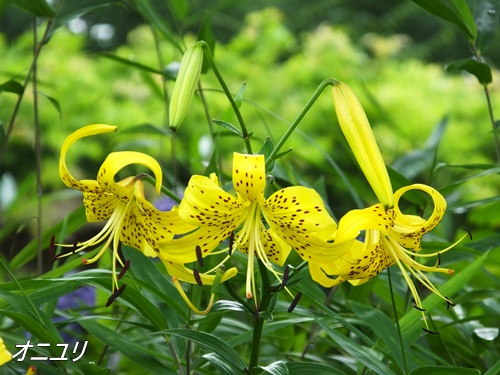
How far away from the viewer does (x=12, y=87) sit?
966 millimetres

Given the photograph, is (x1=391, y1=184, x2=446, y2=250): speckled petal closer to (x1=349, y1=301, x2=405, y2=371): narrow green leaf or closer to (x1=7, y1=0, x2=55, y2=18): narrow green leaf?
(x1=349, y1=301, x2=405, y2=371): narrow green leaf

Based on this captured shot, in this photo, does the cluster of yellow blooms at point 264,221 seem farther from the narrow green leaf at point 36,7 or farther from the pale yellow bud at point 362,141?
the narrow green leaf at point 36,7

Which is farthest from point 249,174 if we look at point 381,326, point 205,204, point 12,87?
point 12,87

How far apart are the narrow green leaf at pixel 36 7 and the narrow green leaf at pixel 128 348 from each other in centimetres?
37

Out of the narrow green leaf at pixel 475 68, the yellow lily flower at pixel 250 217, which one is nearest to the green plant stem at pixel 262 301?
the yellow lily flower at pixel 250 217

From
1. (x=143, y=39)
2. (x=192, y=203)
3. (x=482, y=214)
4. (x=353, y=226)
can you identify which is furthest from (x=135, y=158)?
(x=143, y=39)

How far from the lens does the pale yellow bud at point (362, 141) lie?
24.6 inches

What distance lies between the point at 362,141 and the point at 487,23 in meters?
0.47

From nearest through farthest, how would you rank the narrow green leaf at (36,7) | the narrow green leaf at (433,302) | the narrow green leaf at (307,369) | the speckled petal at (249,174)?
the speckled petal at (249,174), the narrow green leaf at (307,369), the narrow green leaf at (433,302), the narrow green leaf at (36,7)

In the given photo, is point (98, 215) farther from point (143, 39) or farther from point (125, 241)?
point (143, 39)

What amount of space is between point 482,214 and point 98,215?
0.69 m

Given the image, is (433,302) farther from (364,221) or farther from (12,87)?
(12,87)

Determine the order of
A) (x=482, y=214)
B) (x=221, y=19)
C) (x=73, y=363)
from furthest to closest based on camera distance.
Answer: (x=221, y=19)
(x=482, y=214)
(x=73, y=363)

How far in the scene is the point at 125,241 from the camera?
0.74 meters
